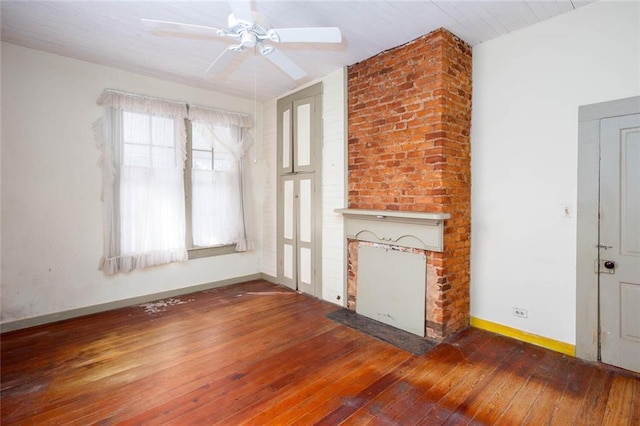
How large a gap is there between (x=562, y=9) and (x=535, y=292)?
256 cm

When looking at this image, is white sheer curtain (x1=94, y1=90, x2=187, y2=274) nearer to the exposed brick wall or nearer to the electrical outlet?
the exposed brick wall

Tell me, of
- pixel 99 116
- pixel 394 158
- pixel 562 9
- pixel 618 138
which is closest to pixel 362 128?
pixel 394 158

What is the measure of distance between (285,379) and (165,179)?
3.24m

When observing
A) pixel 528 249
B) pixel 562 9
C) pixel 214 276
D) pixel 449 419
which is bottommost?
pixel 449 419

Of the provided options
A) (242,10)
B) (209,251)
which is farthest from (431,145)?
(209,251)

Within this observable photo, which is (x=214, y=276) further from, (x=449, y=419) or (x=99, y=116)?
(x=449, y=419)

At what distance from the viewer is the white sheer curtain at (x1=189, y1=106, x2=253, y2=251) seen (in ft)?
15.7

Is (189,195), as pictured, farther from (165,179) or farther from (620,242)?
(620,242)

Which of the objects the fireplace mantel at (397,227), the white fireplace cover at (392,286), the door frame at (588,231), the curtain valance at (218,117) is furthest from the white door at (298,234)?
the door frame at (588,231)

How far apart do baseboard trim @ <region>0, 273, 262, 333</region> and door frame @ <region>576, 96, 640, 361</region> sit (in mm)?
4219

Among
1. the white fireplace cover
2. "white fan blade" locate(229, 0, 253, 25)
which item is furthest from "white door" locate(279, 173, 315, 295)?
"white fan blade" locate(229, 0, 253, 25)

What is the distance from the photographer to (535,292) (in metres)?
3.04

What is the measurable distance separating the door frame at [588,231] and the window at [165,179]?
434 centimetres

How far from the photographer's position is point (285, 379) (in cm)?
251
